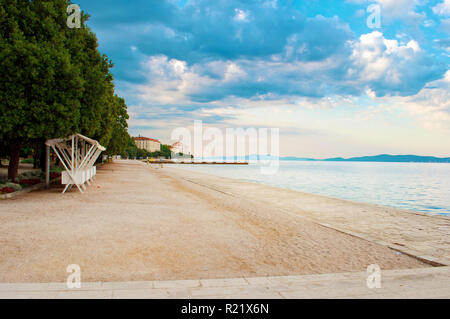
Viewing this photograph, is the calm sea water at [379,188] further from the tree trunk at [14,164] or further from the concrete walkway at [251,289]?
the tree trunk at [14,164]

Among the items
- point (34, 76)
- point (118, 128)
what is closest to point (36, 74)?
point (34, 76)

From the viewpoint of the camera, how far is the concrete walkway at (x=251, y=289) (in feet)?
13.0

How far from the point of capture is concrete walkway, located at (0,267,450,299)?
13.0 feet

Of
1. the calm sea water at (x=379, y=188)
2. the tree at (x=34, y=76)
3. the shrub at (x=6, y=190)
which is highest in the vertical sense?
the tree at (x=34, y=76)

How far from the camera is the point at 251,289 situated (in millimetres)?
4238

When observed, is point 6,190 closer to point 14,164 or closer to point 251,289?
point 14,164

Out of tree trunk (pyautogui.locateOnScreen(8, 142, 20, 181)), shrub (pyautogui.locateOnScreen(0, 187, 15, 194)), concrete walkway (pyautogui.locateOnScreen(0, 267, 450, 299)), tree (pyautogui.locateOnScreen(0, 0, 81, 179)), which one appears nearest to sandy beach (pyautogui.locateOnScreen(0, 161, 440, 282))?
concrete walkway (pyautogui.locateOnScreen(0, 267, 450, 299))

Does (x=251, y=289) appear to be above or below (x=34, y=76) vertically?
below

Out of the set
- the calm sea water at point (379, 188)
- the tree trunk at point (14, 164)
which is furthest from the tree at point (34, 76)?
the calm sea water at point (379, 188)

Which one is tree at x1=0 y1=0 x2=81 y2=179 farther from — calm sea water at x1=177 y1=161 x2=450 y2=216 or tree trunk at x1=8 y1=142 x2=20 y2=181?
calm sea water at x1=177 y1=161 x2=450 y2=216

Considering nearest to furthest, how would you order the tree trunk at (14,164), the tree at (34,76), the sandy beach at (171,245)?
the sandy beach at (171,245)
the tree at (34,76)
the tree trunk at (14,164)

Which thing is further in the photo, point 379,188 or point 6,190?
point 379,188

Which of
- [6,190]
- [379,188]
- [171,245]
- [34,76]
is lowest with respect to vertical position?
[379,188]
